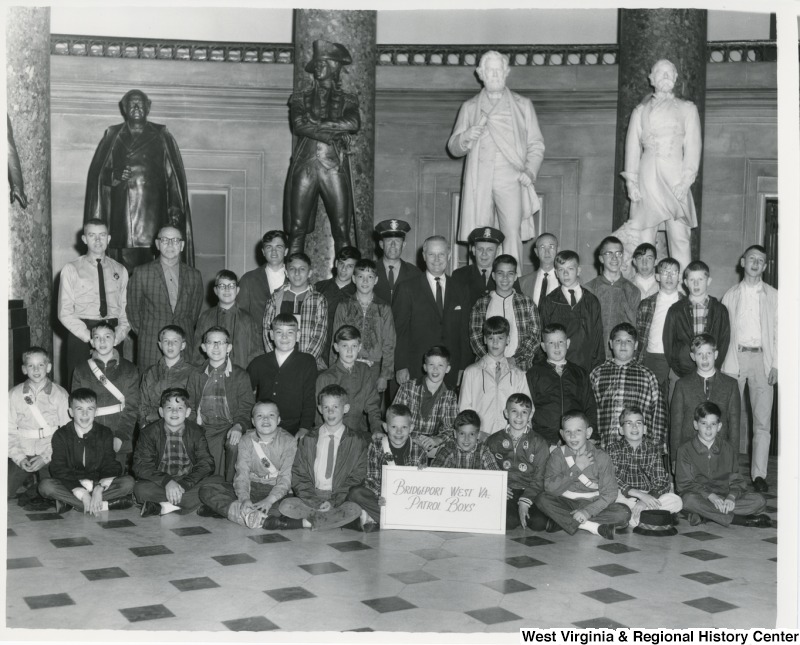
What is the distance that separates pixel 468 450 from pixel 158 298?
252cm

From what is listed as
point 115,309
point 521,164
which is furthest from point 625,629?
point 521,164

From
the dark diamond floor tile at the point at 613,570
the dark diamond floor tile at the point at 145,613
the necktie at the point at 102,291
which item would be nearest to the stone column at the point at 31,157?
the necktie at the point at 102,291

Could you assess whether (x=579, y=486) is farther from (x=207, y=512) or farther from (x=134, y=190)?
(x=134, y=190)

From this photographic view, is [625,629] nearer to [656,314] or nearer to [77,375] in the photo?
[656,314]

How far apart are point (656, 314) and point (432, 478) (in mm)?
2250

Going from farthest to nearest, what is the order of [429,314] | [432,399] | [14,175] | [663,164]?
1. [663,164]
2. [14,175]
3. [429,314]
4. [432,399]

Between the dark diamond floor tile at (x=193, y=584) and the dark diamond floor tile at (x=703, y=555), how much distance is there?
251 cm

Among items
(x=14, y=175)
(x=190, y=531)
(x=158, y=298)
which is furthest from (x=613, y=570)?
(x=14, y=175)

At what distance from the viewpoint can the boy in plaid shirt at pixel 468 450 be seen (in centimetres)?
620

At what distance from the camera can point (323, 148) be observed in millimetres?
8617

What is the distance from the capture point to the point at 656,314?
718 centimetres

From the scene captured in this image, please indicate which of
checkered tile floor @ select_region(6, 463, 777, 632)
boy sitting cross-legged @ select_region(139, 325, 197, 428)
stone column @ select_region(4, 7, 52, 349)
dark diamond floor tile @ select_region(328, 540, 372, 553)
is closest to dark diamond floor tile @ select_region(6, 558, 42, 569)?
checkered tile floor @ select_region(6, 463, 777, 632)

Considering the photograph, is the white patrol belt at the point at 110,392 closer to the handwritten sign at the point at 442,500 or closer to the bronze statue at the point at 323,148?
the handwritten sign at the point at 442,500

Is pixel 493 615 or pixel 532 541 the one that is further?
pixel 532 541
